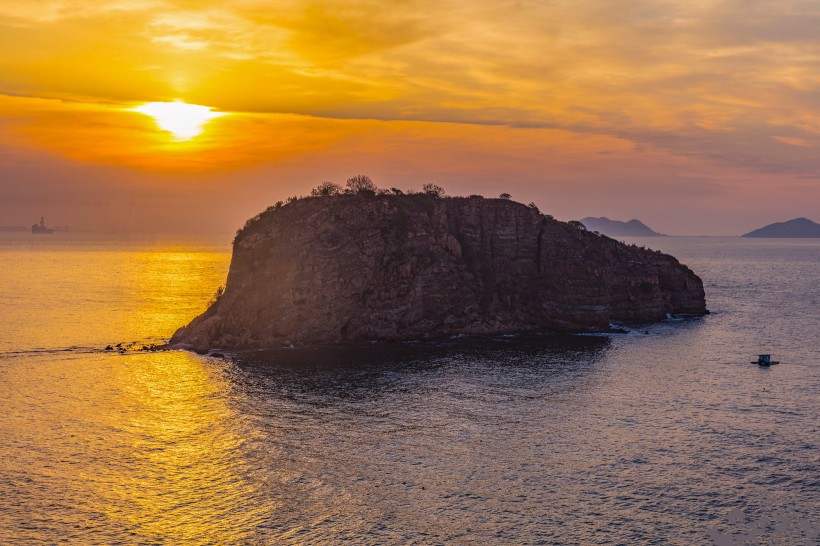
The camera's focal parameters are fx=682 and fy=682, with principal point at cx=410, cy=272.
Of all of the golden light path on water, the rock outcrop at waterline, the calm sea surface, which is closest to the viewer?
the calm sea surface

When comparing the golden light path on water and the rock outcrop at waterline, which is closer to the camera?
the golden light path on water

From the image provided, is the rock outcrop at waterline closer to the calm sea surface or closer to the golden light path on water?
the calm sea surface

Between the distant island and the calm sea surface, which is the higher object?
the distant island

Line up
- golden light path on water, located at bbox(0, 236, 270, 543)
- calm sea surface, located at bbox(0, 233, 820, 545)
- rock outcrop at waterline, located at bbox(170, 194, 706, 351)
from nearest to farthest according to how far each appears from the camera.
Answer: calm sea surface, located at bbox(0, 233, 820, 545)
golden light path on water, located at bbox(0, 236, 270, 543)
rock outcrop at waterline, located at bbox(170, 194, 706, 351)

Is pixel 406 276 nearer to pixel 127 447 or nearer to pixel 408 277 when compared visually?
pixel 408 277

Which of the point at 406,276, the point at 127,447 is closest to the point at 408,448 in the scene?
the point at 127,447

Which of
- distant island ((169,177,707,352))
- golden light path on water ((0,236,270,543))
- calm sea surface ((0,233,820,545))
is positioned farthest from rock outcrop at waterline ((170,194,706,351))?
golden light path on water ((0,236,270,543))

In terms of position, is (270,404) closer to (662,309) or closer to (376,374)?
(376,374)
